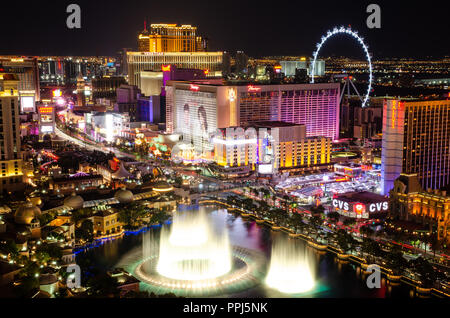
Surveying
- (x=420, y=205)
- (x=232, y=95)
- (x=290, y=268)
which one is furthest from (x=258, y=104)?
(x=290, y=268)

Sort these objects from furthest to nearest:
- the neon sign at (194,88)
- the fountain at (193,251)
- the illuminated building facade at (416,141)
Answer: the neon sign at (194,88) < the illuminated building facade at (416,141) < the fountain at (193,251)

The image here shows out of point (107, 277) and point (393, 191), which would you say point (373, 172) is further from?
point (107, 277)

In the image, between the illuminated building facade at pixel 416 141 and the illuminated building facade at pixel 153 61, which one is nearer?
the illuminated building facade at pixel 416 141

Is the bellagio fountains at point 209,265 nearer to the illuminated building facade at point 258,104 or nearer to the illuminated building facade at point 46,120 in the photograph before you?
the illuminated building facade at point 258,104

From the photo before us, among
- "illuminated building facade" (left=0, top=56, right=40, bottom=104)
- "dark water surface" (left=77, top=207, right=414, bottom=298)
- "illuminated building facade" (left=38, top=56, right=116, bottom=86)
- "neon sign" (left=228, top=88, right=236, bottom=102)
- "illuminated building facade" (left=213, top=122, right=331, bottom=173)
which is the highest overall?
"illuminated building facade" (left=38, top=56, right=116, bottom=86)

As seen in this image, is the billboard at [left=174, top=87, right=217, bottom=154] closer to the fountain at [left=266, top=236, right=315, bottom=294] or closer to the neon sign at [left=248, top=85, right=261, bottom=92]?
the neon sign at [left=248, top=85, right=261, bottom=92]

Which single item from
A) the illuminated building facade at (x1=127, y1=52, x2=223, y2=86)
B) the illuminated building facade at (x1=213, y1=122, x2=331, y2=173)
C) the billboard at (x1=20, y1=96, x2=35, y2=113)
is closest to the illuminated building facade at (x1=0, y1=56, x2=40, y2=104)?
the billboard at (x1=20, y1=96, x2=35, y2=113)

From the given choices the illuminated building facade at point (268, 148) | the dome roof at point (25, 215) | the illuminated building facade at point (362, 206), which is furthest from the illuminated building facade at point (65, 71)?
the dome roof at point (25, 215)
